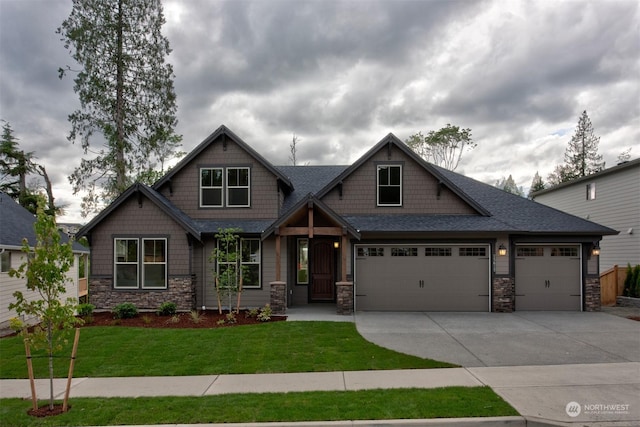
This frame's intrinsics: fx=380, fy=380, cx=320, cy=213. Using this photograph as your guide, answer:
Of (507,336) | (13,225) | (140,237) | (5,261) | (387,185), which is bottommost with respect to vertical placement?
(507,336)

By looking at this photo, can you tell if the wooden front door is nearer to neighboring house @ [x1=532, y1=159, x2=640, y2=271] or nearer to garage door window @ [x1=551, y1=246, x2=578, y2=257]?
garage door window @ [x1=551, y1=246, x2=578, y2=257]

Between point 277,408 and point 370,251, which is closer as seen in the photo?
point 277,408

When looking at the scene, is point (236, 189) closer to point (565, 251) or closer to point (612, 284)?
point (565, 251)

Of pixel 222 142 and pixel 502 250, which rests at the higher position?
pixel 222 142

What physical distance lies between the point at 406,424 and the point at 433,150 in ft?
103

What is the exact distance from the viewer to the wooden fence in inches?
577

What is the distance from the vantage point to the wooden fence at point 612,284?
1465 cm

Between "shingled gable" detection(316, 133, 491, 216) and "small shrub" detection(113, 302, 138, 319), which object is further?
"shingled gable" detection(316, 133, 491, 216)

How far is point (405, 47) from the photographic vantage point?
1496 cm

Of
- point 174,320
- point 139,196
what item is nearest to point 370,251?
point 174,320

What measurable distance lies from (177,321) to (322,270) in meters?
5.46

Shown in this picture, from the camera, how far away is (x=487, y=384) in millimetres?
5918

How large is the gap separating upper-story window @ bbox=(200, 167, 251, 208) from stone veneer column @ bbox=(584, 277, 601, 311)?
11.9 meters

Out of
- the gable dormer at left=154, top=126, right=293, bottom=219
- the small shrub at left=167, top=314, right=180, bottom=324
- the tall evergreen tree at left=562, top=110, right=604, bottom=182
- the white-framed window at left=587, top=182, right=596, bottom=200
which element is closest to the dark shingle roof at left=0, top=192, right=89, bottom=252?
the gable dormer at left=154, top=126, right=293, bottom=219
